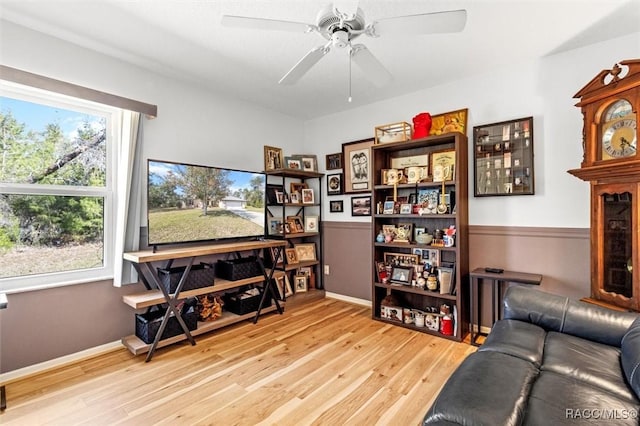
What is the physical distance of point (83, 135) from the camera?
99.3 inches

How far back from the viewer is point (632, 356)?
133 centimetres

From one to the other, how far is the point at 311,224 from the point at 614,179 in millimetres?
2936

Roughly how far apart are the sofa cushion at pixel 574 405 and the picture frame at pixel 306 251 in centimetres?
294

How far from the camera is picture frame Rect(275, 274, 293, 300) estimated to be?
3.67 meters

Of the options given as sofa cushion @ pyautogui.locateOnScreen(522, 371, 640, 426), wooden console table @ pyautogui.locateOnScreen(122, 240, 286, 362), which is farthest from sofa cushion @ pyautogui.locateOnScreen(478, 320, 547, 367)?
wooden console table @ pyautogui.locateOnScreen(122, 240, 286, 362)

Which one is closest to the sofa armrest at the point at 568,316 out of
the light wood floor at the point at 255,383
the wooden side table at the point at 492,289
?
the wooden side table at the point at 492,289

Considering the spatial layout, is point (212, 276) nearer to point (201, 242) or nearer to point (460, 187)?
point (201, 242)

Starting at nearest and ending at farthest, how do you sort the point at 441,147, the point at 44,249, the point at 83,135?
1. the point at 44,249
2. the point at 83,135
3. the point at 441,147

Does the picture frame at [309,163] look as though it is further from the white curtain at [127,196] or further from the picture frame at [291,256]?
the white curtain at [127,196]

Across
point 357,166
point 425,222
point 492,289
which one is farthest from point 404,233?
point 357,166

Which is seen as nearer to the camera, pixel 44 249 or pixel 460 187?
pixel 44 249

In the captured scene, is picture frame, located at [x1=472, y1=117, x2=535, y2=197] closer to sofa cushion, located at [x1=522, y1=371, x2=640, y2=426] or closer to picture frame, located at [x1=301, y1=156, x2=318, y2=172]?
sofa cushion, located at [x1=522, y1=371, x2=640, y2=426]

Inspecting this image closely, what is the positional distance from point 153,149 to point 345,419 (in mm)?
2647

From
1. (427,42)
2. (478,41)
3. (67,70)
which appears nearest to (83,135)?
(67,70)
